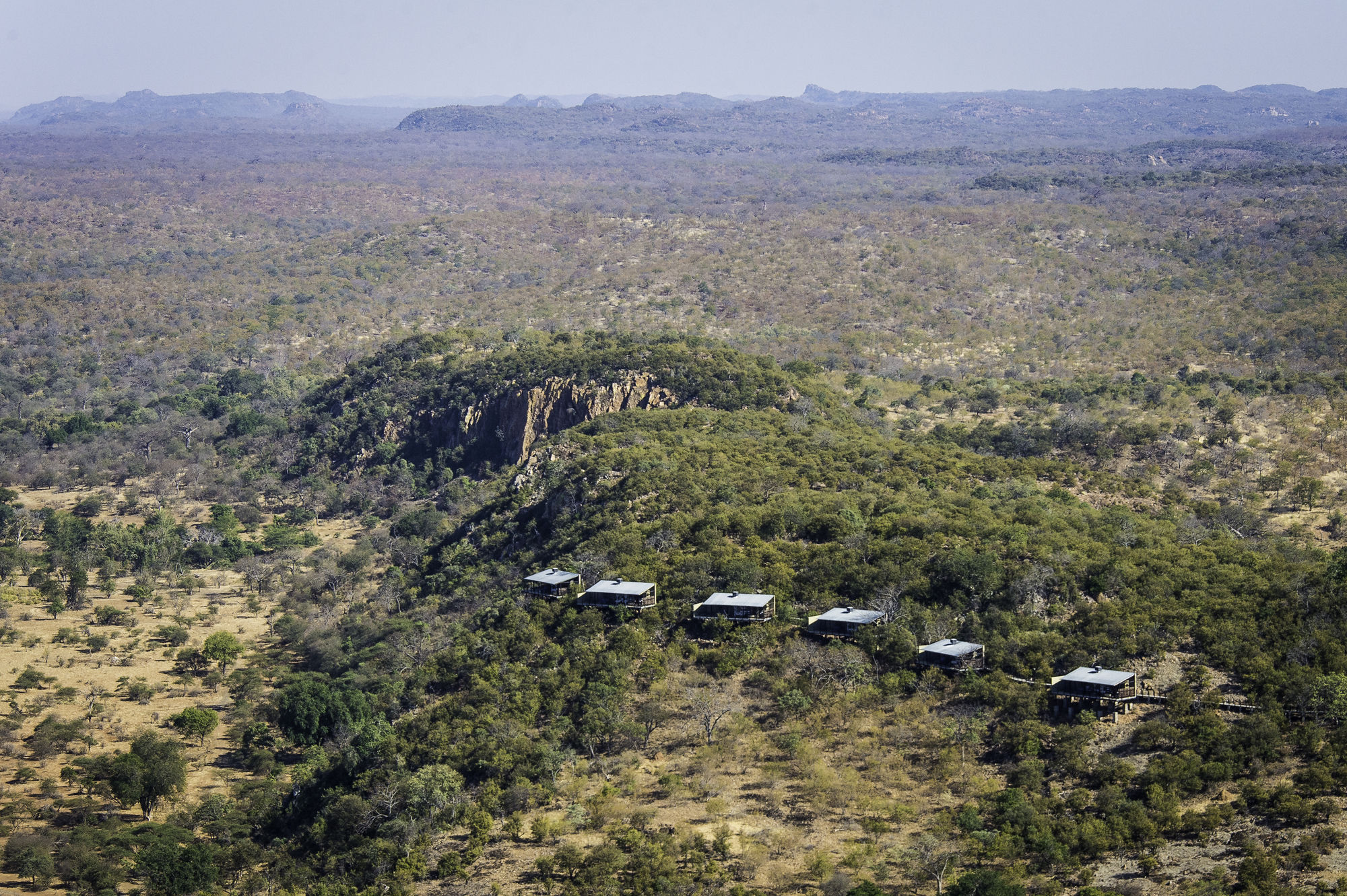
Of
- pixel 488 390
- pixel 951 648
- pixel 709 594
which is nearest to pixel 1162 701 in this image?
pixel 951 648

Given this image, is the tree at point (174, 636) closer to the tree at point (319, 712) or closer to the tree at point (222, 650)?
the tree at point (222, 650)

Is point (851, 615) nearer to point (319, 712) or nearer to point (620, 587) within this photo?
point (620, 587)

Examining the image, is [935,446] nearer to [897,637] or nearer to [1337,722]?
[897,637]

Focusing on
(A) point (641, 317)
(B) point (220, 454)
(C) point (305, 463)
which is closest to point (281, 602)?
(C) point (305, 463)

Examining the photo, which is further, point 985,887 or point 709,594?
point 709,594

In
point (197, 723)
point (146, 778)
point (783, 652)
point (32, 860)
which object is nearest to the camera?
point (32, 860)

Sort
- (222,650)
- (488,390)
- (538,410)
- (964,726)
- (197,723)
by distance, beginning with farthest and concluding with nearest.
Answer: (488,390) < (538,410) < (222,650) < (197,723) < (964,726)

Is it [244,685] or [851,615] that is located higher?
[851,615]

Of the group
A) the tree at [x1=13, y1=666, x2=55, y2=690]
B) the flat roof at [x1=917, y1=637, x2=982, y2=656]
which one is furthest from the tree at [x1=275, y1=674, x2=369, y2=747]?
the flat roof at [x1=917, y1=637, x2=982, y2=656]
